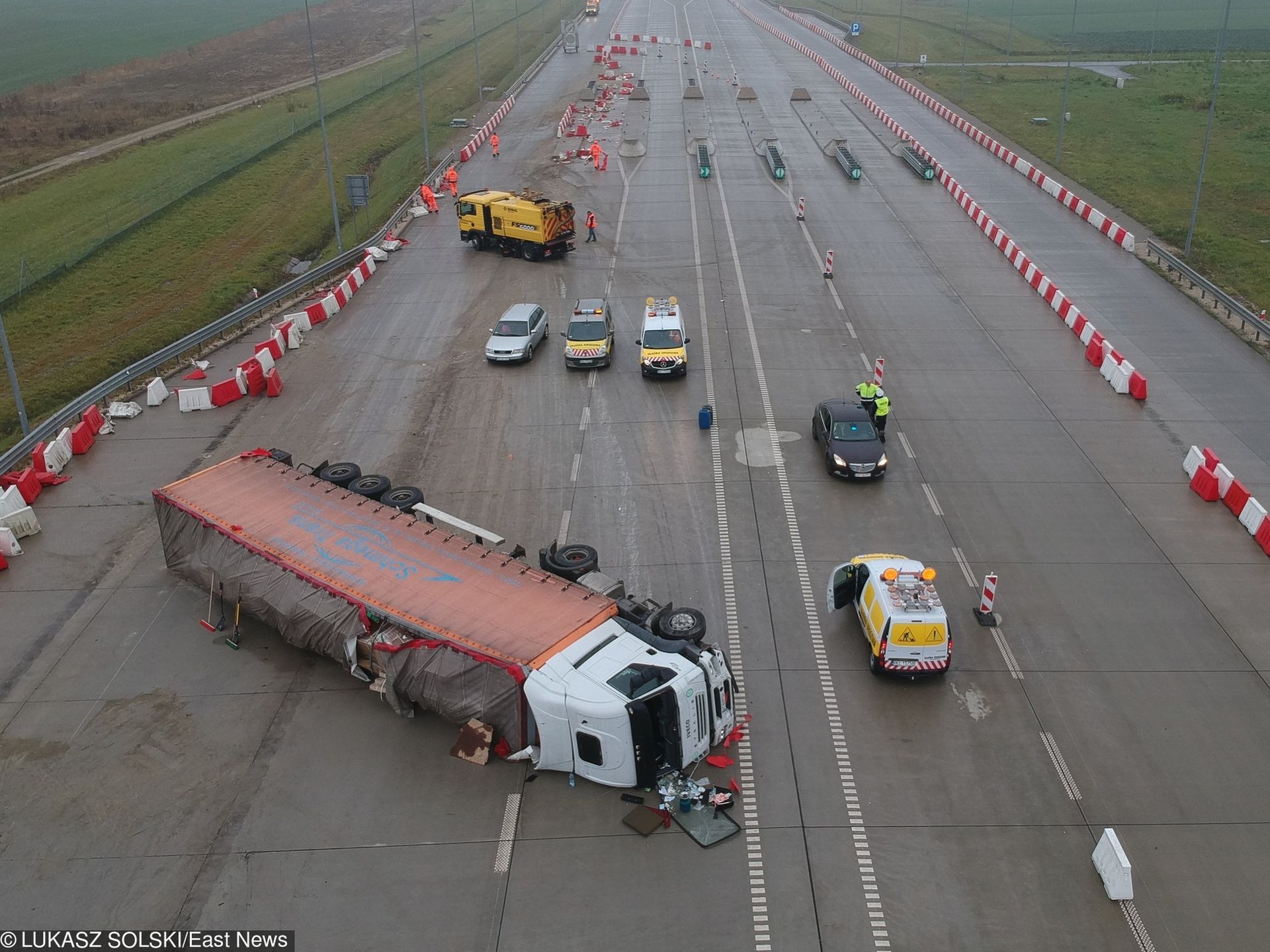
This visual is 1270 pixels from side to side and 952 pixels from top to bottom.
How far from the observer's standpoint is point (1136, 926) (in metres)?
13.4

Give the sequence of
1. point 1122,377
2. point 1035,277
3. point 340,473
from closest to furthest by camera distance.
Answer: point 340,473 < point 1122,377 < point 1035,277

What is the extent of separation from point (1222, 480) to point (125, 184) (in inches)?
2310

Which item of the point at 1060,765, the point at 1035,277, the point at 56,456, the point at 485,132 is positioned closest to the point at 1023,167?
the point at 1035,277

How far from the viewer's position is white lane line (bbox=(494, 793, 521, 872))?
571 inches

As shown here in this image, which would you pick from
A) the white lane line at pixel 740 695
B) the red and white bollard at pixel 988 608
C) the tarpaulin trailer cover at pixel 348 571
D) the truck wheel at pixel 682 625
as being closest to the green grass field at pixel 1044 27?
the white lane line at pixel 740 695

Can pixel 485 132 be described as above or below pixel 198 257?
above

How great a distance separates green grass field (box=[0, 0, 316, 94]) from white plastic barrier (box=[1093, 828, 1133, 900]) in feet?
343

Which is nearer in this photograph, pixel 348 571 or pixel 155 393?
pixel 348 571

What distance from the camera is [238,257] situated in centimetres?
4819

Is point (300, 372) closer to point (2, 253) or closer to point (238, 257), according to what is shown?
point (238, 257)

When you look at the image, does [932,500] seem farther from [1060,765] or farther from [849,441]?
[1060,765]

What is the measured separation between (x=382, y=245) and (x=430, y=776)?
1359 inches

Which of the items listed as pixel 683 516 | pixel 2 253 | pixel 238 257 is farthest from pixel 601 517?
pixel 2 253

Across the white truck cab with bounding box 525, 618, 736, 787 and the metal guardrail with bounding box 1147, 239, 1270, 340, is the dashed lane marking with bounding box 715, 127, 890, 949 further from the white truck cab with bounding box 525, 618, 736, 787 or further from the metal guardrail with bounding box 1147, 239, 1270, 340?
the metal guardrail with bounding box 1147, 239, 1270, 340
